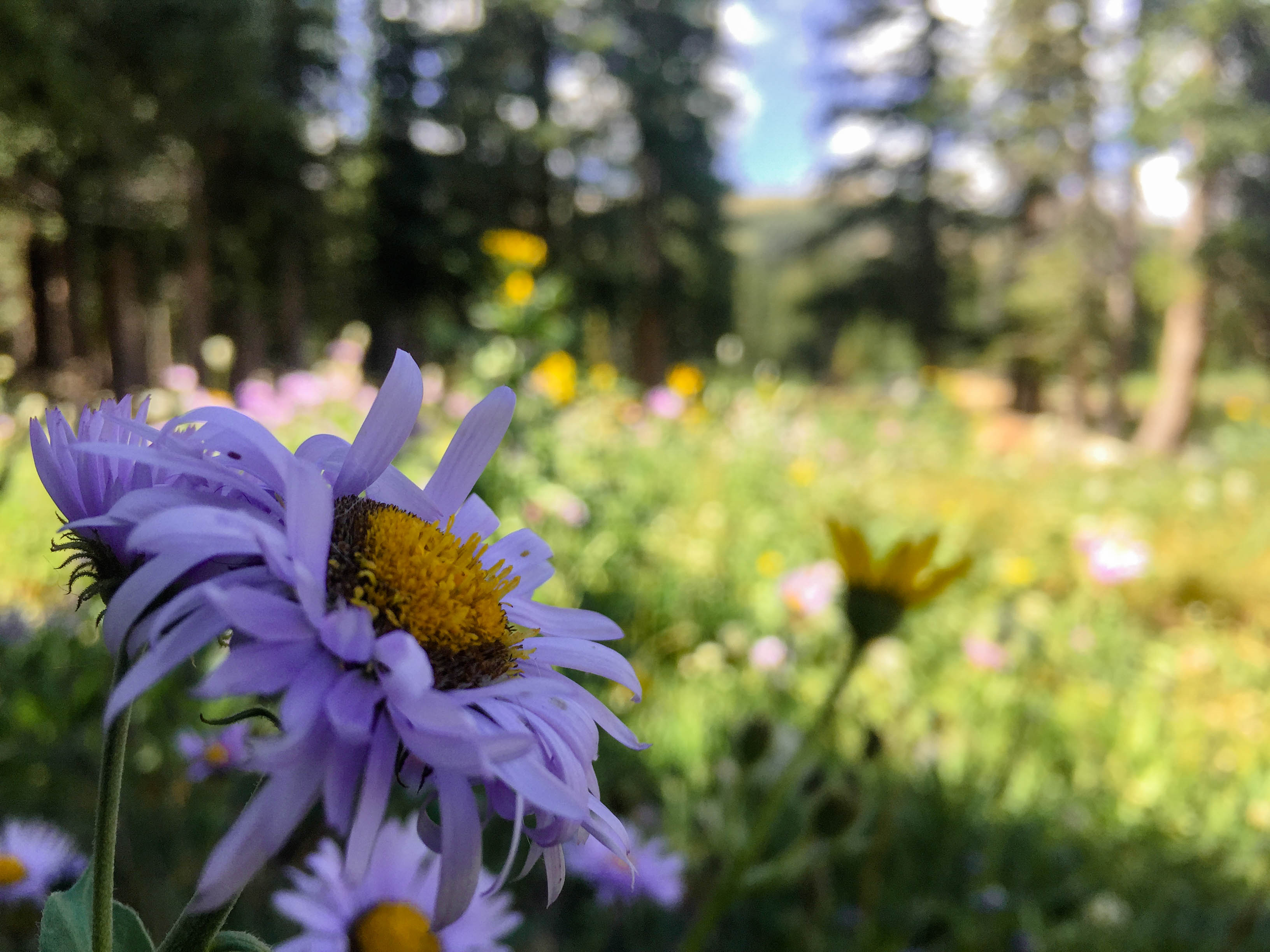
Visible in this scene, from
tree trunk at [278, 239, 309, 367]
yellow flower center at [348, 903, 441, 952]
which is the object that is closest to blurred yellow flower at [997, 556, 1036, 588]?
yellow flower center at [348, 903, 441, 952]

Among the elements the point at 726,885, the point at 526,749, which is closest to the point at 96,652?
the point at 726,885

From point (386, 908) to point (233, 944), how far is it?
41cm

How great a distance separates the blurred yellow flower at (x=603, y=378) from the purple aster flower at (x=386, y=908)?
366 cm

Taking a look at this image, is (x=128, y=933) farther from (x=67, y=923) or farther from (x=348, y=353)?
(x=348, y=353)

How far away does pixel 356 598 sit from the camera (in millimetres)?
413

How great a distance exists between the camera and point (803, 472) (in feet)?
15.3

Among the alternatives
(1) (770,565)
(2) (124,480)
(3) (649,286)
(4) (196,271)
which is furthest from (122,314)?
(2) (124,480)

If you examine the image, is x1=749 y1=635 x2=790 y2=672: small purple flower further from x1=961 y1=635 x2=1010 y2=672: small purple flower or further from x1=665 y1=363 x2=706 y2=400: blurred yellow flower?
x1=665 y1=363 x2=706 y2=400: blurred yellow flower

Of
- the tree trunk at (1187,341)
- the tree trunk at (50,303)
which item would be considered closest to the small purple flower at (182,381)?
the tree trunk at (50,303)

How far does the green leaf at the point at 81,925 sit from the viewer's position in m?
0.35

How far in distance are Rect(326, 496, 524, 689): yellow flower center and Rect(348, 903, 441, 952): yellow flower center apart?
0.39 metres

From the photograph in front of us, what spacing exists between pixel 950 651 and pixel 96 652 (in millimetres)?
3058

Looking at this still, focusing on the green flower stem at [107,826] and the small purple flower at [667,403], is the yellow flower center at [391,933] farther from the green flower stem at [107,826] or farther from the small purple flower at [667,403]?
the small purple flower at [667,403]

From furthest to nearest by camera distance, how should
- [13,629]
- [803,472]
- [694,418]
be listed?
[694,418] < [803,472] < [13,629]
